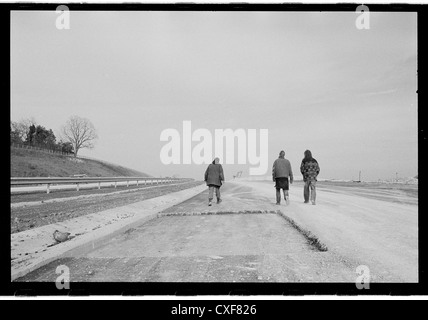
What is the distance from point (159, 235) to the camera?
220 inches

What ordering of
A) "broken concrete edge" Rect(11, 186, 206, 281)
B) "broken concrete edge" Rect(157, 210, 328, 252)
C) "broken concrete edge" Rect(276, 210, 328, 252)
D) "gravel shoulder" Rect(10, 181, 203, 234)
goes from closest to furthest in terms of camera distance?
"broken concrete edge" Rect(11, 186, 206, 281) < "broken concrete edge" Rect(276, 210, 328, 252) < "broken concrete edge" Rect(157, 210, 328, 252) < "gravel shoulder" Rect(10, 181, 203, 234)

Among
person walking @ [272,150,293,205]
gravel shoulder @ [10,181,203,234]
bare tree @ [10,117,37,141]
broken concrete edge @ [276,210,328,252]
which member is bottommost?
gravel shoulder @ [10,181,203,234]

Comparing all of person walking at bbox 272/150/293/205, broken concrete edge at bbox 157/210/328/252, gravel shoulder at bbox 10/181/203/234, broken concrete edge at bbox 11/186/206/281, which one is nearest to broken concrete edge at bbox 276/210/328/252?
broken concrete edge at bbox 157/210/328/252

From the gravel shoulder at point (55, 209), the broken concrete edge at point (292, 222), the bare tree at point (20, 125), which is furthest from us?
the gravel shoulder at point (55, 209)

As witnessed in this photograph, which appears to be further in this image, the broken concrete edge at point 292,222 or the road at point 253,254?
the broken concrete edge at point 292,222

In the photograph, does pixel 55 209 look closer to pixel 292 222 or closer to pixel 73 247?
pixel 73 247

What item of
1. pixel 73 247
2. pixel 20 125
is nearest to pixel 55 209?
pixel 73 247

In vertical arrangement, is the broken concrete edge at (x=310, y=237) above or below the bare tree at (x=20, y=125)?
below

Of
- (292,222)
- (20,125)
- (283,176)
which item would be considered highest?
(20,125)

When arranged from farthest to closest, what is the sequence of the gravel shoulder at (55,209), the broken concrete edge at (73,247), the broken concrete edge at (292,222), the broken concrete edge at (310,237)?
the gravel shoulder at (55,209) → the broken concrete edge at (292,222) → the broken concrete edge at (310,237) → the broken concrete edge at (73,247)

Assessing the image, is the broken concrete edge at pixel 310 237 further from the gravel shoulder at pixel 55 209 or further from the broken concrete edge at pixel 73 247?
the gravel shoulder at pixel 55 209

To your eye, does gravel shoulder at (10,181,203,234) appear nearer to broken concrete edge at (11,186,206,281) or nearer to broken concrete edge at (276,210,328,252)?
broken concrete edge at (11,186,206,281)

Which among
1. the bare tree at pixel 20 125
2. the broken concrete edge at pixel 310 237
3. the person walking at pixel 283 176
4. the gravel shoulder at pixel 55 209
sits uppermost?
the bare tree at pixel 20 125

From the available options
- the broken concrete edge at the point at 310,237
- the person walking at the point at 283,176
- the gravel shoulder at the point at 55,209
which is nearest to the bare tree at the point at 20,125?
the gravel shoulder at the point at 55,209
